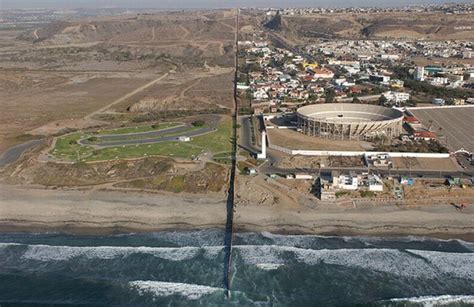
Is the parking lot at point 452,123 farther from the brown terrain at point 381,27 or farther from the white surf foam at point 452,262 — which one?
the brown terrain at point 381,27

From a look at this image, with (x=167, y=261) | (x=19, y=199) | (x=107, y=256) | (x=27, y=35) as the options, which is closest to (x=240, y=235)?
(x=167, y=261)

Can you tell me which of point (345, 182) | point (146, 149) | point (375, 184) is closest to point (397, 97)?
point (375, 184)

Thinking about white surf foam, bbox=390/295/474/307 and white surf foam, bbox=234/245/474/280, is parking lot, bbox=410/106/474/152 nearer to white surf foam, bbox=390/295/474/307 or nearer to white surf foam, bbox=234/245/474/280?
white surf foam, bbox=234/245/474/280

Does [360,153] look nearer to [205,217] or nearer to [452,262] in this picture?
[452,262]

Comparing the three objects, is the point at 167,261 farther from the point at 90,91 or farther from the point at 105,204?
the point at 90,91

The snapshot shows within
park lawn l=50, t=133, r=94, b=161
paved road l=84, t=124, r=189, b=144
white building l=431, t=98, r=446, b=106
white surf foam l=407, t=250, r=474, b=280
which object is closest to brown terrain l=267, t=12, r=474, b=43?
white building l=431, t=98, r=446, b=106
